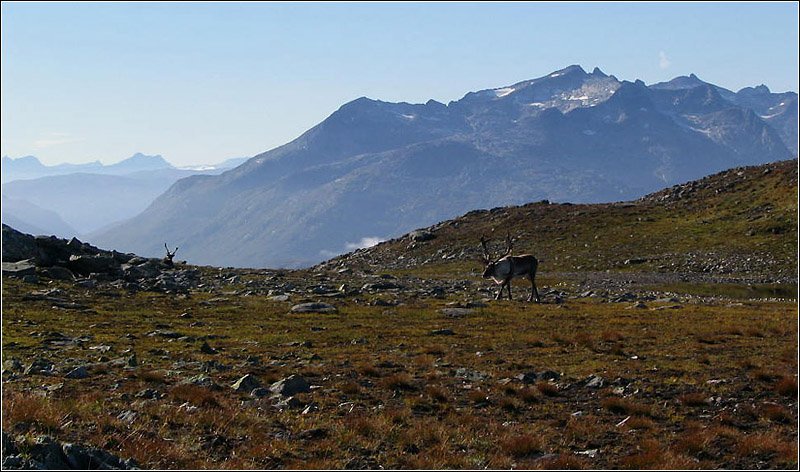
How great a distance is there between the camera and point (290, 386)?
19.2 m

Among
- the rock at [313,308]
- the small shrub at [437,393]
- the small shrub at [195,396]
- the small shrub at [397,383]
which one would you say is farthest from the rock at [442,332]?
the small shrub at [195,396]

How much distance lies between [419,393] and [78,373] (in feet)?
32.2

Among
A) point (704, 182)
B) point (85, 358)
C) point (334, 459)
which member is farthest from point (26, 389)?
point (704, 182)

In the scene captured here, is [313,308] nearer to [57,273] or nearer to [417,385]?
[57,273]

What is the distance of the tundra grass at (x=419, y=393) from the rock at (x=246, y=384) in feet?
1.01

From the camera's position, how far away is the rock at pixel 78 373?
65.0 ft

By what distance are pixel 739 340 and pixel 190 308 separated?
28191mm

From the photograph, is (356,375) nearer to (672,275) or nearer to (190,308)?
(190,308)

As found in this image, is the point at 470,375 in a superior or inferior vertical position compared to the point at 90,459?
inferior

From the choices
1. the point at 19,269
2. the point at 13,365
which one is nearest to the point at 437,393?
the point at 13,365

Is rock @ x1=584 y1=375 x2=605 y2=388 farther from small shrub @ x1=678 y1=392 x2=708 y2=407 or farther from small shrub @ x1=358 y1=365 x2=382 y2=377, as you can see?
small shrub @ x1=358 y1=365 x2=382 y2=377

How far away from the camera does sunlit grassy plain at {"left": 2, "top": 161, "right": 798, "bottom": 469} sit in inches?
569

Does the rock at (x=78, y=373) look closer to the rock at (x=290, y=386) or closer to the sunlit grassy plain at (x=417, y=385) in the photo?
the sunlit grassy plain at (x=417, y=385)

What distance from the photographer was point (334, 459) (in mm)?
14148
